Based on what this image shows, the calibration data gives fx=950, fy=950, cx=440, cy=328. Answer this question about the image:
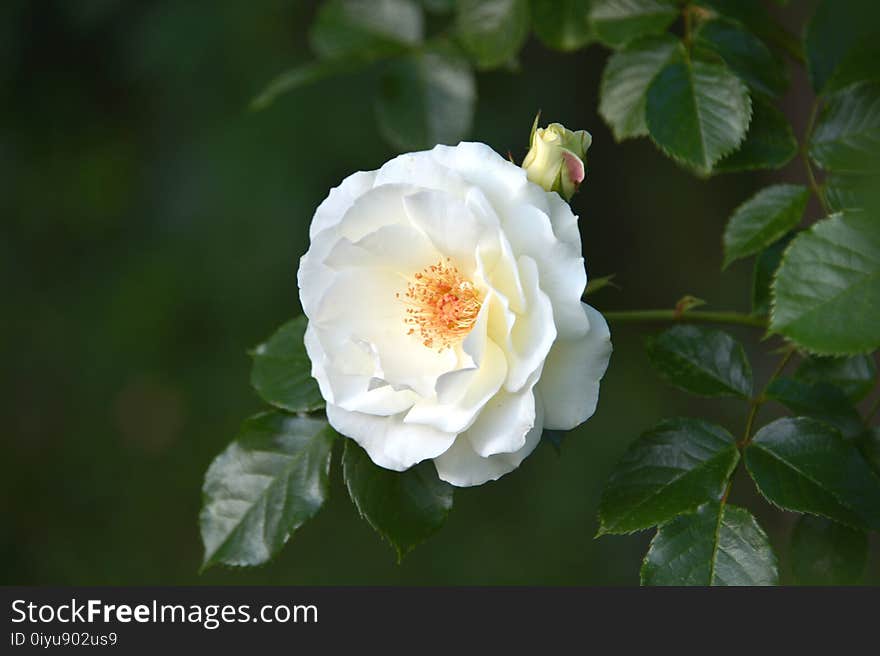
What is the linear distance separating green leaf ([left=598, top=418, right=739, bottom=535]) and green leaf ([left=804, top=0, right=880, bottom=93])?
0.49m

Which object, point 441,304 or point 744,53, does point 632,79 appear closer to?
point 744,53

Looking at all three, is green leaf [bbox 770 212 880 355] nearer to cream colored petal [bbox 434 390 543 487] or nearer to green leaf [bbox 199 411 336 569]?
cream colored petal [bbox 434 390 543 487]

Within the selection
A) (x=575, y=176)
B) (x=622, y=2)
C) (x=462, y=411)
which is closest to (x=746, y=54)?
(x=622, y=2)

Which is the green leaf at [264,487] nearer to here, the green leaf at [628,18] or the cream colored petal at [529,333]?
the cream colored petal at [529,333]

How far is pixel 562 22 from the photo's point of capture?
56.2 inches

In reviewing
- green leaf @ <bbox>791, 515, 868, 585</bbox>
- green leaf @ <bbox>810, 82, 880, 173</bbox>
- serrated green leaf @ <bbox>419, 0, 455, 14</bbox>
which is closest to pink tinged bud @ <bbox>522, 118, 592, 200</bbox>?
green leaf @ <bbox>810, 82, 880, 173</bbox>

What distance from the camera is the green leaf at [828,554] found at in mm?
1058

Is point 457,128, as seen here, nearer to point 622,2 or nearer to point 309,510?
point 622,2

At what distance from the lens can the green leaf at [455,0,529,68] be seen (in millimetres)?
1462

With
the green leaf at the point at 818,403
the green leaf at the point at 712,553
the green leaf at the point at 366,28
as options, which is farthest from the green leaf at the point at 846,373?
the green leaf at the point at 366,28

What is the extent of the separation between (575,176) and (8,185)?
2506 mm

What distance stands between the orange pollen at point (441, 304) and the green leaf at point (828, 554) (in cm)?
46

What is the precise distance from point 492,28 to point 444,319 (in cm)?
66

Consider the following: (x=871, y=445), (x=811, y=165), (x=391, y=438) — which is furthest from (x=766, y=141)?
(x=391, y=438)
